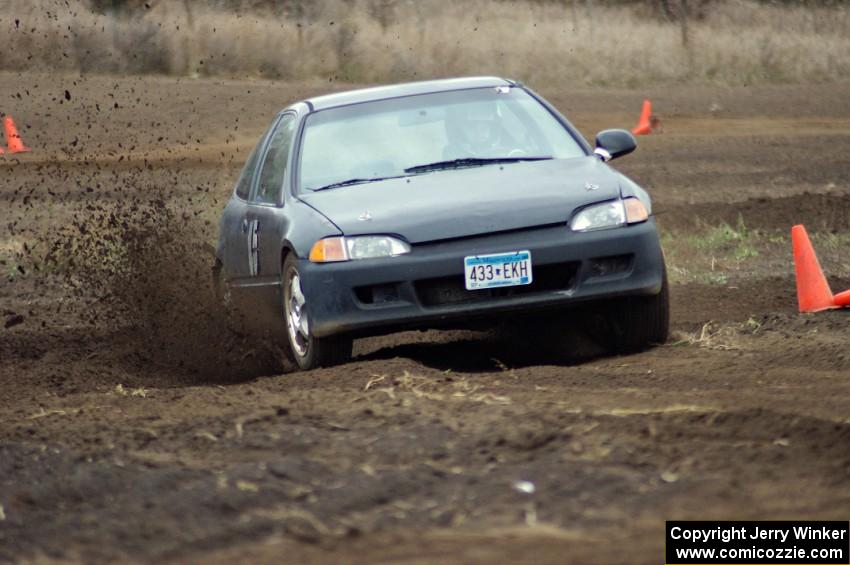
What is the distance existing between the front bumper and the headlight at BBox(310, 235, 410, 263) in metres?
0.04

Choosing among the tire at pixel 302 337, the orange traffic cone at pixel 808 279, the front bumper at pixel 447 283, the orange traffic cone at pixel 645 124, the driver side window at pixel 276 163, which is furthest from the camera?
the orange traffic cone at pixel 645 124

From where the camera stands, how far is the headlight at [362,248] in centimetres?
827

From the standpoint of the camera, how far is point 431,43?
34.2m

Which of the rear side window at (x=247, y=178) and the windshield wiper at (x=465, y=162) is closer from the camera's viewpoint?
the windshield wiper at (x=465, y=162)

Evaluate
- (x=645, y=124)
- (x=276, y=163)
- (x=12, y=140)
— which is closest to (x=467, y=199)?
(x=276, y=163)

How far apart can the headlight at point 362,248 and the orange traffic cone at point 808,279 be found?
10.8 feet

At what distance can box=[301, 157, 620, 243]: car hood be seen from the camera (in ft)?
→ 27.3

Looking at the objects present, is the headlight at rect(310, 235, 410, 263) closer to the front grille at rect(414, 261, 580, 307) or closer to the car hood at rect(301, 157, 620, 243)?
the car hood at rect(301, 157, 620, 243)

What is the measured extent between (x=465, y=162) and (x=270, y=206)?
110cm

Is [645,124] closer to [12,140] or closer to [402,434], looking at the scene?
[12,140]

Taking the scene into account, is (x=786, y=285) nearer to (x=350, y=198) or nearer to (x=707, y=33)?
(x=350, y=198)

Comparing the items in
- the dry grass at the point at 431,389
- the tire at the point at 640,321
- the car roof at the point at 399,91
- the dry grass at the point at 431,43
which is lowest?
the dry grass at the point at 431,43

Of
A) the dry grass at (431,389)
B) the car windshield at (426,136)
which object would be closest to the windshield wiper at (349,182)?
the car windshield at (426,136)

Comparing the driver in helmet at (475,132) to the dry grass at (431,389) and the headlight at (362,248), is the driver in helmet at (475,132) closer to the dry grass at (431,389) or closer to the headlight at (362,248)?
the headlight at (362,248)
